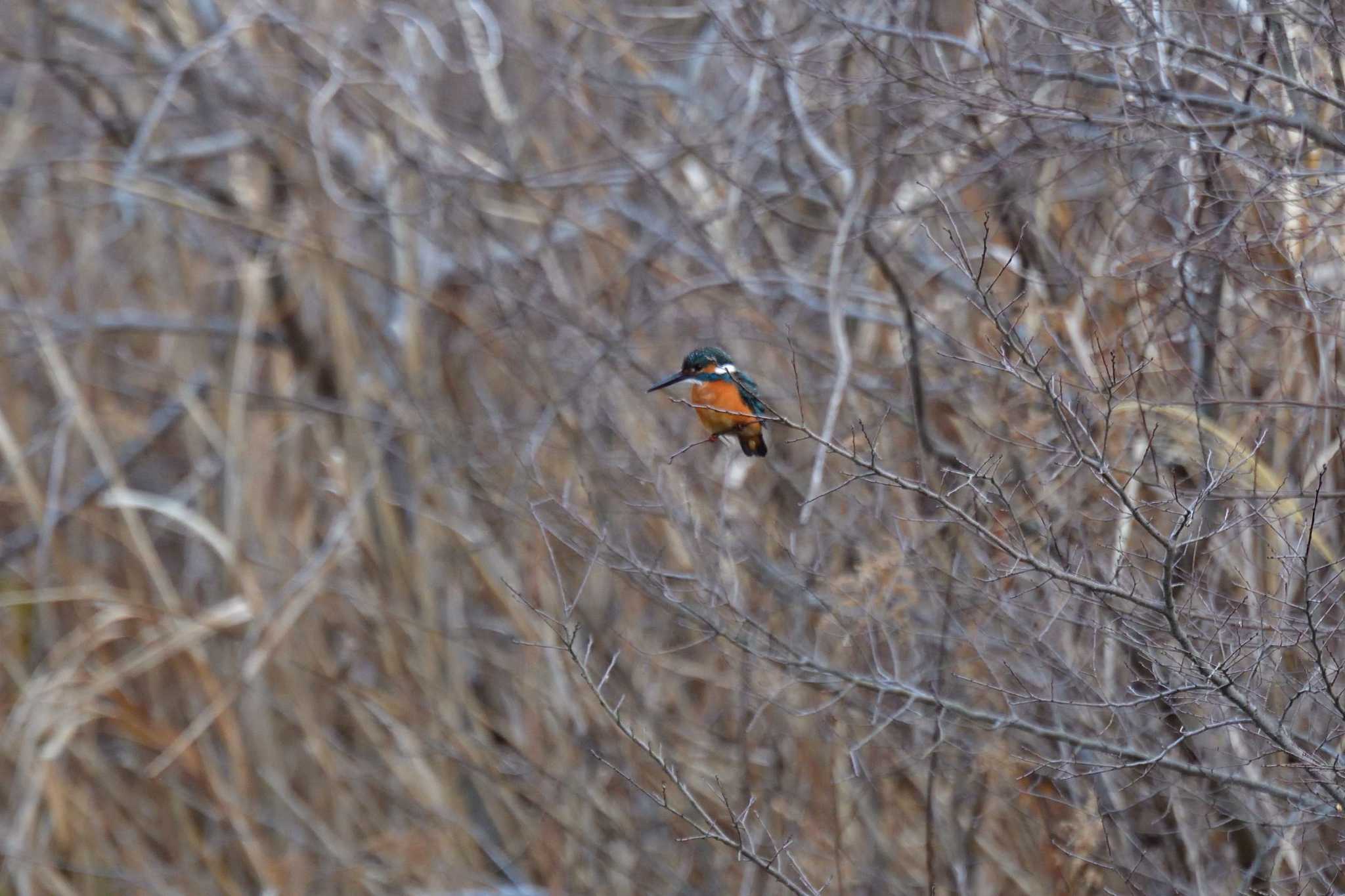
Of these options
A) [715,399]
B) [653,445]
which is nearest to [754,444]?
[715,399]

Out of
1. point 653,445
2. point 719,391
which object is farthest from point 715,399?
point 653,445

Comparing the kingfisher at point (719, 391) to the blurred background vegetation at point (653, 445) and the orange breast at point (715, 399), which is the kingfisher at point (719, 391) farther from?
the blurred background vegetation at point (653, 445)

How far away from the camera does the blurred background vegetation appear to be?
2.53 m

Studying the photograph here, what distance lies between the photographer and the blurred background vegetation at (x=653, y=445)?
2527mm

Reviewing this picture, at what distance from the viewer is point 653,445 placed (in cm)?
347

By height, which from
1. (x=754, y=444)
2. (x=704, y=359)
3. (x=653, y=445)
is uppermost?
(x=704, y=359)

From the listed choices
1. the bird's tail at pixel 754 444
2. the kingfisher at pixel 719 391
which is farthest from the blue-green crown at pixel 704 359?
the bird's tail at pixel 754 444

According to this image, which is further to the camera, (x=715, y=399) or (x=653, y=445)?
(x=653, y=445)

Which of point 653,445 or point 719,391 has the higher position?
point 719,391

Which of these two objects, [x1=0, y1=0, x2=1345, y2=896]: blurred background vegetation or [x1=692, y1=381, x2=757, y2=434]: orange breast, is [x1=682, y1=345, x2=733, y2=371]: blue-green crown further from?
[x1=0, y1=0, x2=1345, y2=896]: blurred background vegetation

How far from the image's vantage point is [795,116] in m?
3.25

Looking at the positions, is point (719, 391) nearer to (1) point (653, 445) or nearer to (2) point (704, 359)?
(2) point (704, 359)

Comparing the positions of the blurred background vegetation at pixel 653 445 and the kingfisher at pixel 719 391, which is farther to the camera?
the kingfisher at pixel 719 391

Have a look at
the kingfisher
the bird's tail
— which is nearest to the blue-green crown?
the kingfisher
